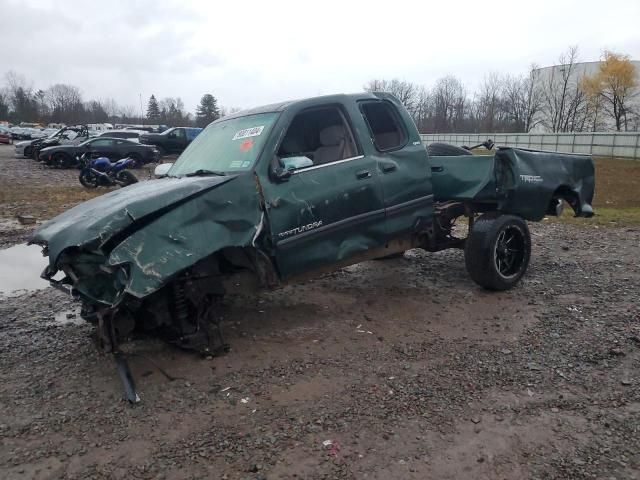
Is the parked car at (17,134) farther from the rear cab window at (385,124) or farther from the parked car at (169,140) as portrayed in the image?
the rear cab window at (385,124)

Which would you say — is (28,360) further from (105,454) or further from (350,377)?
(350,377)

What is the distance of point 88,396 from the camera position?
3.43 m

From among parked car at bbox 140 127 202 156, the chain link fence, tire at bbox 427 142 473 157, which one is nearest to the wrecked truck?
tire at bbox 427 142 473 157

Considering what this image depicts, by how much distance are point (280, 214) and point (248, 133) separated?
0.90 meters

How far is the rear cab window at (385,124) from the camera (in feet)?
16.3

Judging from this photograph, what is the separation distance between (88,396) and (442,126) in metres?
77.2

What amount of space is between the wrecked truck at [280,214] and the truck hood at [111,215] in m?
0.01

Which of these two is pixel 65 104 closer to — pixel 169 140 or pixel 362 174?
pixel 169 140

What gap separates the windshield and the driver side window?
0.29 metres

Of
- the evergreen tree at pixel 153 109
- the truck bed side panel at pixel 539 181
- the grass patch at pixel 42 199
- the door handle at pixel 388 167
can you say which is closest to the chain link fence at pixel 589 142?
the grass patch at pixel 42 199

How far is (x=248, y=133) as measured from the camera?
14.4ft

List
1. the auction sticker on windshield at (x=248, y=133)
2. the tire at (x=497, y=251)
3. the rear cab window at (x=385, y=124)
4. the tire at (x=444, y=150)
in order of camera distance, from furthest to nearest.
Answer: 1. the tire at (x=444, y=150)
2. the tire at (x=497, y=251)
3. the rear cab window at (x=385, y=124)
4. the auction sticker on windshield at (x=248, y=133)

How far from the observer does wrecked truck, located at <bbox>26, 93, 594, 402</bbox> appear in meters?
3.43

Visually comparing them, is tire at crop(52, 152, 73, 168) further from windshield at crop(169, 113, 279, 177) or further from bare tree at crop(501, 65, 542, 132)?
bare tree at crop(501, 65, 542, 132)
